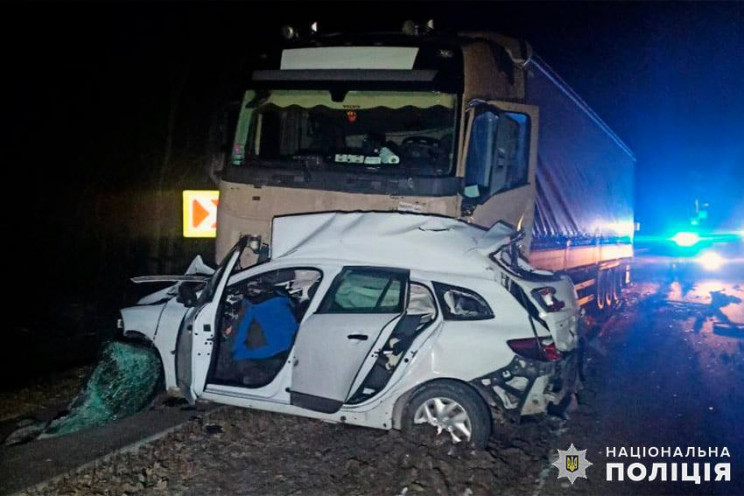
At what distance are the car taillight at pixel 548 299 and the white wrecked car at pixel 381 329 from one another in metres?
0.02

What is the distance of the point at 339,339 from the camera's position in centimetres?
566

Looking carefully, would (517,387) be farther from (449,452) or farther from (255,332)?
(255,332)

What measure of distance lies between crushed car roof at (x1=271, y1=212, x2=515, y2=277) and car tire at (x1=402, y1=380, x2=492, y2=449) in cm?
93

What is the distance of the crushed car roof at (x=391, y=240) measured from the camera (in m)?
5.74

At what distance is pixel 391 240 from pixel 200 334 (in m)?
1.81

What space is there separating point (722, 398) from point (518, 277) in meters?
3.48

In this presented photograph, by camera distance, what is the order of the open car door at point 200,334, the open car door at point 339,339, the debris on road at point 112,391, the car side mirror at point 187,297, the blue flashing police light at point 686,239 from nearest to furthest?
the open car door at point 339,339, the open car door at point 200,334, the debris on road at point 112,391, the car side mirror at point 187,297, the blue flashing police light at point 686,239

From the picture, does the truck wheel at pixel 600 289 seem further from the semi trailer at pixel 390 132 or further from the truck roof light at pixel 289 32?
the truck roof light at pixel 289 32

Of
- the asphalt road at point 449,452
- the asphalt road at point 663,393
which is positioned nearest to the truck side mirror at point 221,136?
the asphalt road at point 449,452

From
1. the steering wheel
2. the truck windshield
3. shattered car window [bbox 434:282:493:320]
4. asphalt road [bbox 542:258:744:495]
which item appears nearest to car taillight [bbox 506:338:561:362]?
shattered car window [bbox 434:282:493:320]

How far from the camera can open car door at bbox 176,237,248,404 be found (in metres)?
6.09

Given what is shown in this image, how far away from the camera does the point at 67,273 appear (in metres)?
12.3

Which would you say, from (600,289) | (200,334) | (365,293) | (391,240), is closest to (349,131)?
(391,240)

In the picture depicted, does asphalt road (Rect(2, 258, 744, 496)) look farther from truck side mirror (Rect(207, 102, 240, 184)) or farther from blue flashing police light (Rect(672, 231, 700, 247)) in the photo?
blue flashing police light (Rect(672, 231, 700, 247))
